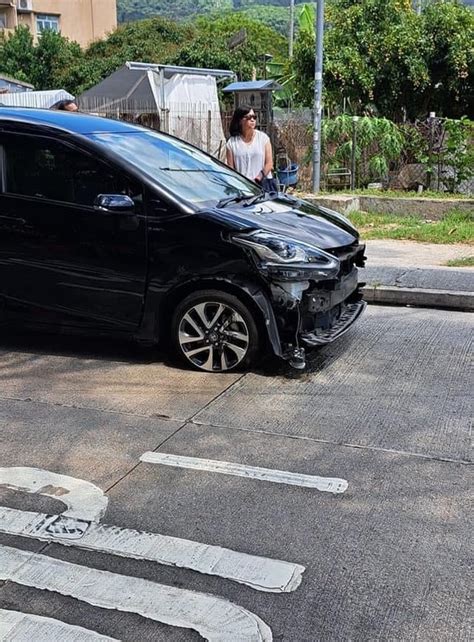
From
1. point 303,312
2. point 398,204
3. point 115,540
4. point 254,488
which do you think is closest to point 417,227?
point 398,204

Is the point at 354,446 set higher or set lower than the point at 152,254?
lower

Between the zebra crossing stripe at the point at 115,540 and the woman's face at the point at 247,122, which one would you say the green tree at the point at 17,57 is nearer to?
the woman's face at the point at 247,122

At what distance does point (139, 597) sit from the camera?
3115 millimetres

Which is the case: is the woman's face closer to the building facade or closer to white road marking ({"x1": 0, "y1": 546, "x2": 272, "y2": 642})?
white road marking ({"x1": 0, "y1": 546, "x2": 272, "y2": 642})

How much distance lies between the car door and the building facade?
6562 centimetres

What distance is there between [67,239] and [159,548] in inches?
121

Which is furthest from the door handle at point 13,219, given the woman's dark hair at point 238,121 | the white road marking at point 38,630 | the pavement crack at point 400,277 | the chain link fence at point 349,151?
the chain link fence at point 349,151

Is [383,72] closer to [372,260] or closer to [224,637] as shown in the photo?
[372,260]

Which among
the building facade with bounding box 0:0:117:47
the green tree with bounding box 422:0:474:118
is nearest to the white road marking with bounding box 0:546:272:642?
the green tree with bounding box 422:0:474:118

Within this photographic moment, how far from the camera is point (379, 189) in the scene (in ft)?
49.5

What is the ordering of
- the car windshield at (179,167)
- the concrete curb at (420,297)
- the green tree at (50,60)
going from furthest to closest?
the green tree at (50,60), the concrete curb at (420,297), the car windshield at (179,167)

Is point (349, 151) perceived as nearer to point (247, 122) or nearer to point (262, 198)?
point (247, 122)

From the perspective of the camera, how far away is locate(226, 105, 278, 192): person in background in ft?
28.2

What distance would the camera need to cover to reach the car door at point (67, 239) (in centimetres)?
580
